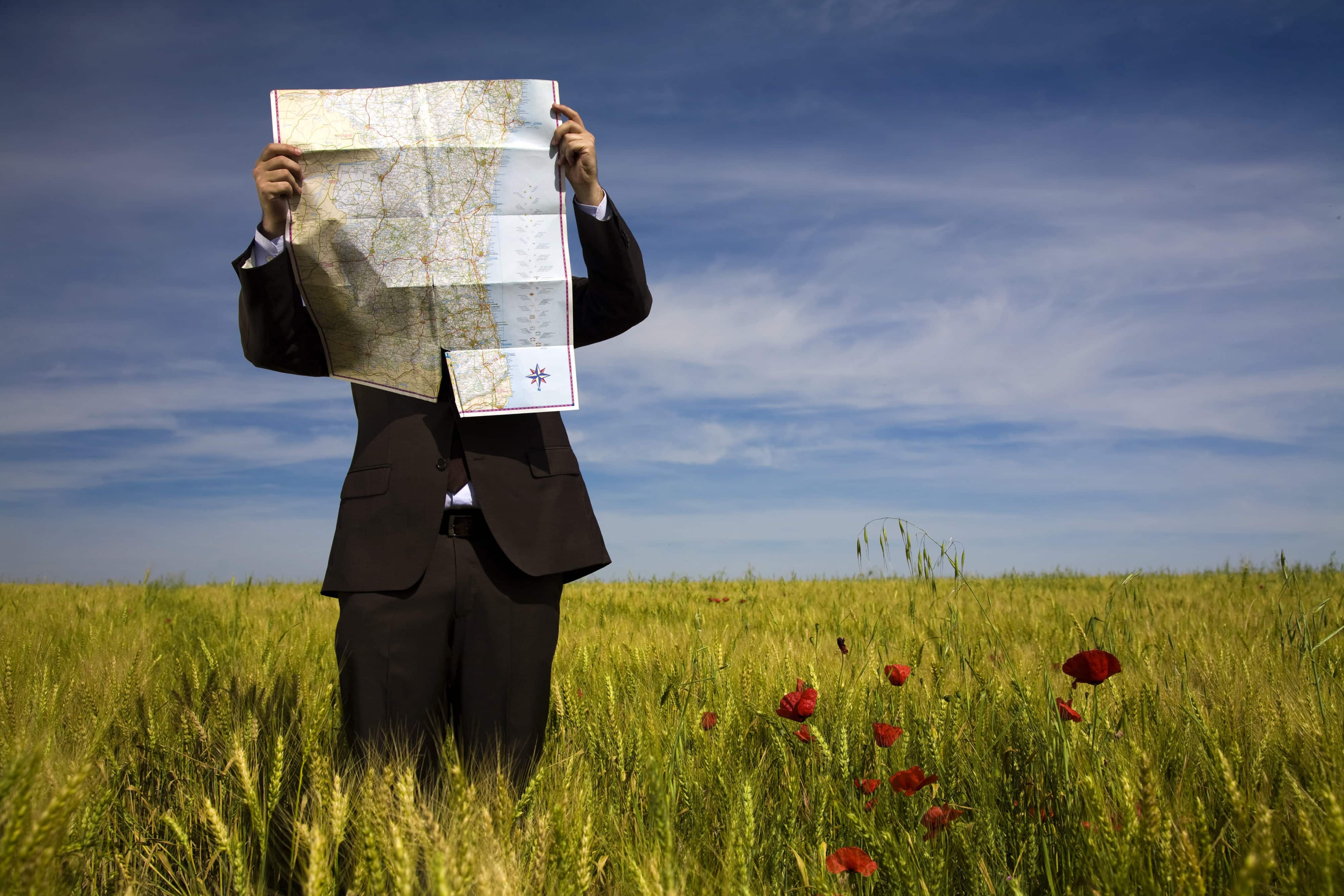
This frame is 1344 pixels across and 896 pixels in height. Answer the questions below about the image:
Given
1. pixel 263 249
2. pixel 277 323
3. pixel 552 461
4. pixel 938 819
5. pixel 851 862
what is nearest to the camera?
pixel 851 862

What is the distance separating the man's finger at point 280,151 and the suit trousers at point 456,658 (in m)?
0.96

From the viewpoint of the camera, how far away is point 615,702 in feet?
8.79

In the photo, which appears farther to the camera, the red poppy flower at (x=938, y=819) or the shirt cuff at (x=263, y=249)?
the shirt cuff at (x=263, y=249)

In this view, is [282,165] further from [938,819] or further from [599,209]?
[938,819]

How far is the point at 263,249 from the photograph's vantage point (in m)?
2.14

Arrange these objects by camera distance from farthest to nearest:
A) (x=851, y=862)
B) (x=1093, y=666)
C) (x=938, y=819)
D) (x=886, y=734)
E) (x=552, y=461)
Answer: (x=552, y=461) → (x=886, y=734) → (x=1093, y=666) → (x=938, y=819) → (x=851, y=862)

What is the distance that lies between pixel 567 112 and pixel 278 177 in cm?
70

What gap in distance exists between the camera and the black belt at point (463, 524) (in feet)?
7.23

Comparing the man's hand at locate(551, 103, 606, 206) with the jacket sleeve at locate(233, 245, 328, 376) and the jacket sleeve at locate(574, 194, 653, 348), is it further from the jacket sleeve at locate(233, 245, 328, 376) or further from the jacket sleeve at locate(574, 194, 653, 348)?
the jacket sleeve at locate(233, 245, 328, 376)

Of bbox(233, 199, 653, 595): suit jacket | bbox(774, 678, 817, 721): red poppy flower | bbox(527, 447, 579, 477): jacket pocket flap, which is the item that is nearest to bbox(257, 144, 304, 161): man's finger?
bbox(233, 199, 653, 595): suit jacket

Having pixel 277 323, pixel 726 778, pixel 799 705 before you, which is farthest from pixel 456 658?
pixel 277 323

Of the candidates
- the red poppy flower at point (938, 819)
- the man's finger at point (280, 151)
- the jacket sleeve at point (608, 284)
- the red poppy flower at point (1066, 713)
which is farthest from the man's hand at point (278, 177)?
the red poppy flower at point (1066, 713)

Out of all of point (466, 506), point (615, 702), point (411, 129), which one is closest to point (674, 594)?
point (615, 702)

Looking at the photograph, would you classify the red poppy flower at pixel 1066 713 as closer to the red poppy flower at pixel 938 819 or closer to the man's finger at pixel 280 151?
the red poppy flower at pixel 938 819
